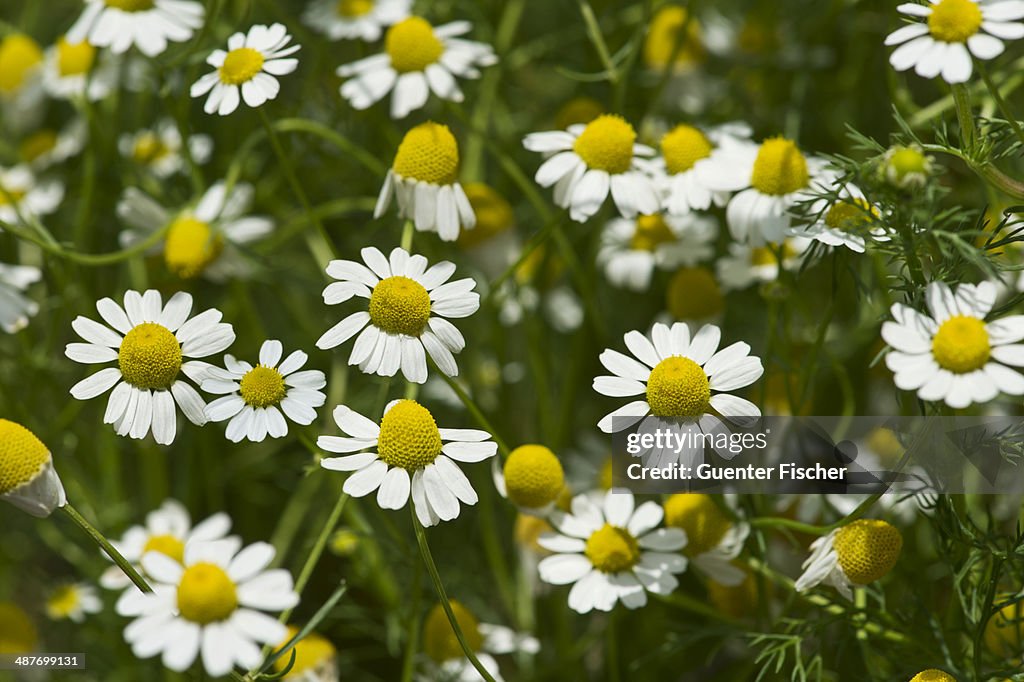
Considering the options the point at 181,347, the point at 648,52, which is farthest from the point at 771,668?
the point at 648,52

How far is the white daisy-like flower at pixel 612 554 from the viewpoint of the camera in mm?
897

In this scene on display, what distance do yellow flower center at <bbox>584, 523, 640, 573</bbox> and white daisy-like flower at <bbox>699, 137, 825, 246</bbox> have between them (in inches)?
12.2

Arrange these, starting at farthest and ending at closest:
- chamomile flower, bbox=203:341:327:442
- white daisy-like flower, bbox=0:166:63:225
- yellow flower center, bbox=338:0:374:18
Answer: white daisy-like flower, bbox=0:166:63:225, yellow flower center, bbox=338:0:374:18, chamomile flower, bbox=203:341:327:442

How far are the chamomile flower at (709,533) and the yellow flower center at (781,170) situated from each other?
309 mm

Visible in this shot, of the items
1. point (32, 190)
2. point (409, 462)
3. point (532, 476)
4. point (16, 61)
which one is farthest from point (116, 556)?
point (16, 61)

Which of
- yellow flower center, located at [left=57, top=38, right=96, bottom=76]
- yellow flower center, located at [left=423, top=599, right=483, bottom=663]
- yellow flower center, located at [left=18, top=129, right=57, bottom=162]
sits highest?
yellow flower center, located at [left=57, top=38, right=96, bottom=76]

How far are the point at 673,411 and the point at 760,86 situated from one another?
0.81 m

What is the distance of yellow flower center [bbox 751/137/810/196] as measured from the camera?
0.98m

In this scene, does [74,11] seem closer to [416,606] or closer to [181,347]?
[181,347]

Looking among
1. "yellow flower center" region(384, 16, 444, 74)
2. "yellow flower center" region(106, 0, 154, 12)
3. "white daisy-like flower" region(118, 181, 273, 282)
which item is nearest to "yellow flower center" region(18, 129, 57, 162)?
"white daisy-like flower" region(118, 181, 273, 282)

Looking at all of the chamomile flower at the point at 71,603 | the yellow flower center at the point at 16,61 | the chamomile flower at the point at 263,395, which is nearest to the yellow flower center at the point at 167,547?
the chamomile flower at the point at 71,603

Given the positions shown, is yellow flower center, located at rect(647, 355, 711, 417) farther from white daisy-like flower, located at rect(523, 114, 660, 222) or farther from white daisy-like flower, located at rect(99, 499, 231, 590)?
white daisy-like flower, located at rect(99, 499, 231, 590)

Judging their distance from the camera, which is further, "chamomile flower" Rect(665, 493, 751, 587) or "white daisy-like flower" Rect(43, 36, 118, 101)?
"white daisy-like flower" Rect(43, 36, 118, 101)

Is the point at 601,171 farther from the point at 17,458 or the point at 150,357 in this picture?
the point at 17,458
